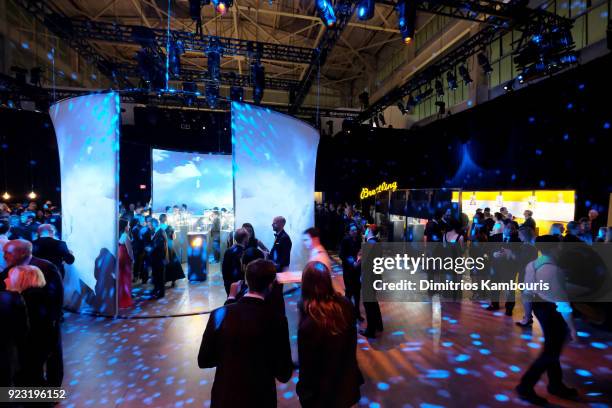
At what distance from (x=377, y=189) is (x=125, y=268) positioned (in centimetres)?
1027

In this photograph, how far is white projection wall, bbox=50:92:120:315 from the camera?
4.07 meters

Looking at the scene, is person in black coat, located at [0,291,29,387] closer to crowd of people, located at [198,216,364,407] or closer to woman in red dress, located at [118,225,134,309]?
crowd of people, located at [198,216,364,407]

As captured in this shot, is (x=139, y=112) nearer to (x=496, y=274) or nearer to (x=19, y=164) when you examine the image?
(x=19, y=164)

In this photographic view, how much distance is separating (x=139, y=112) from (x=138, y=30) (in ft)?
14.4

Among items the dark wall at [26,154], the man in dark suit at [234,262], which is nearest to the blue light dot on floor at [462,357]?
the man in dark suit at [234,262]

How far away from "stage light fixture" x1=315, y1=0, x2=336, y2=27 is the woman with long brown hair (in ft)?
16.2

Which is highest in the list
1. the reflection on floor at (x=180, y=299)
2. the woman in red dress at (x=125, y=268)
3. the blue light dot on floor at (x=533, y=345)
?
the woman in red dress at (x=125, y=268)

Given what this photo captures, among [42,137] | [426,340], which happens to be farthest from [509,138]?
[42,137]

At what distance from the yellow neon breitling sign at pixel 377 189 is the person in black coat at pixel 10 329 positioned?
36.7ft

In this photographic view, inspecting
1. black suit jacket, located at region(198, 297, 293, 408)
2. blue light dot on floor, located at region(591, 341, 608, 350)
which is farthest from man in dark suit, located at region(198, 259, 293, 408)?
blue light dot on floor, located at region(591, 341, 608, 350)

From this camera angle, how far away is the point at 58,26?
6398 mm

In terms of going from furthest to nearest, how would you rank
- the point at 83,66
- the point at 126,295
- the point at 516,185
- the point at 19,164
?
the point at 83,66, the point at 19,164, the point at 516,185, the point at 126,295

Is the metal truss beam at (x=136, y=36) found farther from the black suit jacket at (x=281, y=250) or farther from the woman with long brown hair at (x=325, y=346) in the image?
the woman with long brown hair at (x=325, y=346)

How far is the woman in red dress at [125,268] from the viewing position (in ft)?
14.2
